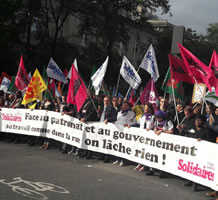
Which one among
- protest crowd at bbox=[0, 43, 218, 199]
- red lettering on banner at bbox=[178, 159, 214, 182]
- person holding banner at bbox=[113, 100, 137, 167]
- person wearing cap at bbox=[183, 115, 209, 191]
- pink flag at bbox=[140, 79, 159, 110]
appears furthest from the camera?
pink flag at bbox=[140, 79, 159, 110]

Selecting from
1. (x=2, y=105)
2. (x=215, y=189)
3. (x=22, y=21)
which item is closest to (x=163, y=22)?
(x=22, y=21)

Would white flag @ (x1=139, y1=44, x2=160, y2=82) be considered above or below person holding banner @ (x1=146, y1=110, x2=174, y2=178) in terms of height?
above

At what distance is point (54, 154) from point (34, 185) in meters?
3.28

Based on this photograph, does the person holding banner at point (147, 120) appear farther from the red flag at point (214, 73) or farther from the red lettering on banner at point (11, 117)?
the red lettering on banner at point (11, 117)

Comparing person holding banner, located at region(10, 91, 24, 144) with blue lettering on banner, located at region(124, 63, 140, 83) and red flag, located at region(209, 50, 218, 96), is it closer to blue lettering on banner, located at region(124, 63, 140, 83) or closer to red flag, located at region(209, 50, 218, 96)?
blue lettering on banner, located at region(124, 63, 140, 83)

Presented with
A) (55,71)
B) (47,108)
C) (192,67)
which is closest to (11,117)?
(47,108)

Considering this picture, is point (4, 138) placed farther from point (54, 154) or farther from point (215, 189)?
point (215, 189)

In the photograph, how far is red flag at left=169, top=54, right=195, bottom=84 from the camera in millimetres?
8709

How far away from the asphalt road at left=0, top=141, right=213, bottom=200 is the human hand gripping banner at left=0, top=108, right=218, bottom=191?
0.35 m

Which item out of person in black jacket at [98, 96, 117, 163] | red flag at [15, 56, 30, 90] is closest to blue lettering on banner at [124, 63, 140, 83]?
person in black jacket at [98, 96, 117, 163]

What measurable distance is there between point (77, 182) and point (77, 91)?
3.26m

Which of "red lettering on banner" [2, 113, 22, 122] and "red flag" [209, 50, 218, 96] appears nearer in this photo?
"red flag" [209, 50, 218, 96]

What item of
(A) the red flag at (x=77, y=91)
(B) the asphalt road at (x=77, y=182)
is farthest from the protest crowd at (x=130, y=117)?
(B) the asphalt road at (x=77, y=182)

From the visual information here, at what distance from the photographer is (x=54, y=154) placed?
9.70 meters
